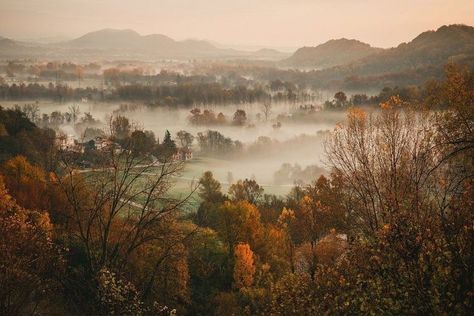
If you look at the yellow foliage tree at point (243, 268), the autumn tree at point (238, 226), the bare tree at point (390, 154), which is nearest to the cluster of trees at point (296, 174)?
the autumn tree at point (238, 226)

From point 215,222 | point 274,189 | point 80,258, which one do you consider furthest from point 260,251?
point 274,189

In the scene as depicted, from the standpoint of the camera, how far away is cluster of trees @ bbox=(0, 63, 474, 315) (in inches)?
372

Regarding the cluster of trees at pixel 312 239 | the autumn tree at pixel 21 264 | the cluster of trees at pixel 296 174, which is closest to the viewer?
the cluster of trees at pixel 312 239

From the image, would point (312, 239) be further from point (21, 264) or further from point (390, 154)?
point (21, 264)

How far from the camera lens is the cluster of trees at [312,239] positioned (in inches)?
372

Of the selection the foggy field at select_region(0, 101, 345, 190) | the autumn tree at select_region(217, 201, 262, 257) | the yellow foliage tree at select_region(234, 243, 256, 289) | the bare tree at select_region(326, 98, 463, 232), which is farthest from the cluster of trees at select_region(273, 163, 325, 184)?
the bare tree at select_region(326, 98, 463, 232)

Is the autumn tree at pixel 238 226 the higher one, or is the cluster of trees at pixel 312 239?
the cluster of trees at pixel 312 239

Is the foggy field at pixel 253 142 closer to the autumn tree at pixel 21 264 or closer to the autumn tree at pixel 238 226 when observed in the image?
the autumn tree at pixel 238 226

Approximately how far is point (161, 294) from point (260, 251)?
43.5 ft

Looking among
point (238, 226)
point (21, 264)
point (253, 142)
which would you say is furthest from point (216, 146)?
point (21, 264)

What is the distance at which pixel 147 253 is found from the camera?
3012 cm

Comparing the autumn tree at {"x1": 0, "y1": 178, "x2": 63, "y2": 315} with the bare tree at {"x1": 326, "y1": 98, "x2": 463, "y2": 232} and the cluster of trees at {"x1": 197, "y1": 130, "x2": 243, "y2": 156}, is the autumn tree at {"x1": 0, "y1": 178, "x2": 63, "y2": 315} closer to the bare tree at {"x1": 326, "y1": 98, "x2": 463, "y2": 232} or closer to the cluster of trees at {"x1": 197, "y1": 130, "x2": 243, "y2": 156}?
the bare tree at {"x1": 326, "y1": 98, "x2": 463, "y2": 232}

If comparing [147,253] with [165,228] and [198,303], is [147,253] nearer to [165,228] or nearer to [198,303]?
[198,303]

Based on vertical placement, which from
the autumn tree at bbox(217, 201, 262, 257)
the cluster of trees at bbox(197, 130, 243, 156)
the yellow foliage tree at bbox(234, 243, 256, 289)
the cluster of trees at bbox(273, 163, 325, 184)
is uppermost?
the autumn tree at bbox(217, 201, 262, 257)
